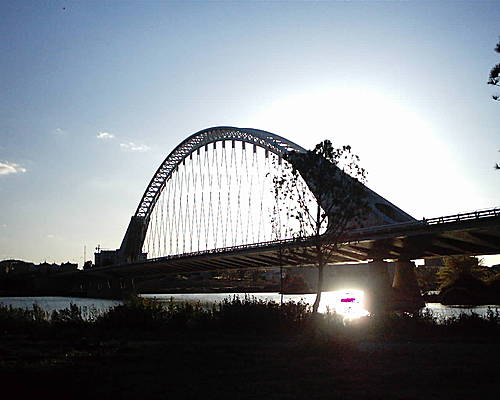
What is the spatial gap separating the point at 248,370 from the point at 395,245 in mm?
44582

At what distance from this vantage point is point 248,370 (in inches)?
520

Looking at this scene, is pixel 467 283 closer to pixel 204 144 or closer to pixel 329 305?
pixel 329 305

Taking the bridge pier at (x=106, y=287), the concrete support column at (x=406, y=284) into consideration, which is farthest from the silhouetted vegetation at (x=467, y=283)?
the bridge pier at (x=106, y=287)

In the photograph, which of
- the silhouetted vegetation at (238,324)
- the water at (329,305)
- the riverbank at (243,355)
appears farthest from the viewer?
the water at (329,305)

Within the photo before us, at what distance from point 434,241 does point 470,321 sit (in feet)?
96.2

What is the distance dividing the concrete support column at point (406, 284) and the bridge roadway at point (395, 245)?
104cm

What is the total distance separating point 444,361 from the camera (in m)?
14.5

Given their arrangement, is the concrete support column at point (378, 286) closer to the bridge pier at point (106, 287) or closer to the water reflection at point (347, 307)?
the water reflection at point (347, 307)

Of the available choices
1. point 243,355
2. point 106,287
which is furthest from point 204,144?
point 243,355

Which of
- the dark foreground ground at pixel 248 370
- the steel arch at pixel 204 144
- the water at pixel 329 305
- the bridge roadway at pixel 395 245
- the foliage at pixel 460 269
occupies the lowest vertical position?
the water at pixel 329 305

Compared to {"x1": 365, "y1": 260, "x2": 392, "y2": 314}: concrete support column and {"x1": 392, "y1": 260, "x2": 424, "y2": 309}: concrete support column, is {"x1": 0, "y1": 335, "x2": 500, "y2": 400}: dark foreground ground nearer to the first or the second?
{"x1": 365, "y1": 260, "x2": 392, "y2": 314}: concrete support column

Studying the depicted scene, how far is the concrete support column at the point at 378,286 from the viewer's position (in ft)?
192

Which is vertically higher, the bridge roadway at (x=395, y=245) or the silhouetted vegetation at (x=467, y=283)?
→ the bridge roadway at (x=395, y=245)

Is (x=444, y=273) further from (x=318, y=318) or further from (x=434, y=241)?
(x=318, y=318)
